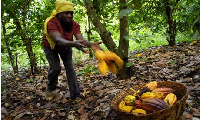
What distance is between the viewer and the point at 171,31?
5.40m

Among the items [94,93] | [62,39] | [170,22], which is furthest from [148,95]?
[170,22]

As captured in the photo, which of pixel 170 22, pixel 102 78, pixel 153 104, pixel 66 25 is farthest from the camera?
pixel 170 22

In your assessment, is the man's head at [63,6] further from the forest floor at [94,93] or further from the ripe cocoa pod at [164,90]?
the ripe cocoa pod at [164,90]

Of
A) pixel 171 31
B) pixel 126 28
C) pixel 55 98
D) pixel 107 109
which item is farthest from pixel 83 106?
pixel 171 31

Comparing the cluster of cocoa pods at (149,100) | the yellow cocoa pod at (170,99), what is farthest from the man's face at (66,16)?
the yellow cocoa pod at (170,99)

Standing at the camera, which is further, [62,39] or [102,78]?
[102,78]

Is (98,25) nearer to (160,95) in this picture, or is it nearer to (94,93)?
(94,93)

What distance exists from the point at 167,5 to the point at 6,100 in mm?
3527

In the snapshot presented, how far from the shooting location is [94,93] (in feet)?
10.7

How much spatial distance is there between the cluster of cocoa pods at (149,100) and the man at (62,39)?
624mm

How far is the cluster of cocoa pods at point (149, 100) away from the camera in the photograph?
1.98m

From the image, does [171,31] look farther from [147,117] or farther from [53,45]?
[147,117]

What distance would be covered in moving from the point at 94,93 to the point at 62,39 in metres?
1.10

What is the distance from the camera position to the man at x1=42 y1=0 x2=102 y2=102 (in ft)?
8.24
